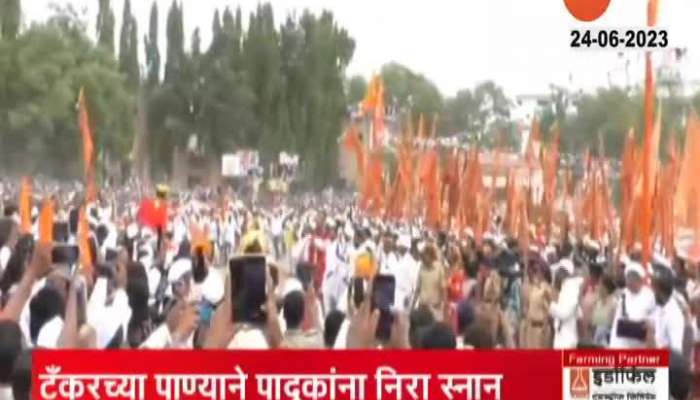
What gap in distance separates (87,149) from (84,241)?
250mm

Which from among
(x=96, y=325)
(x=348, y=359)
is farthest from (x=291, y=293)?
(x=96, y=325)

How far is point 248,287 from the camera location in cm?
443

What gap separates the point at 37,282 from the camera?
439 cm

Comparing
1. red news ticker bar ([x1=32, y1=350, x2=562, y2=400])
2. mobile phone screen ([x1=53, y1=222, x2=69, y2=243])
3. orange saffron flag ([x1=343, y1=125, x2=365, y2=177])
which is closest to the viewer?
red news ticker bar ([x1=32, y1=350, x2=562, y2=400])

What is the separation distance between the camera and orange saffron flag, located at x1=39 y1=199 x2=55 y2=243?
14.4 ft

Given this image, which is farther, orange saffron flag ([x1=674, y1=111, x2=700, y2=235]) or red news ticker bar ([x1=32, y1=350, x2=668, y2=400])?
orange saffron flag ([x1=674, y1=111, x2=700, y2=235])

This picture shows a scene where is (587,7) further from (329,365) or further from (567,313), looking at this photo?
(329,365)

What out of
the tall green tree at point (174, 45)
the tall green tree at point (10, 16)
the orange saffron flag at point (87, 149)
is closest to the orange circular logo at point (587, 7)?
the tall green tree at point (174, 45)

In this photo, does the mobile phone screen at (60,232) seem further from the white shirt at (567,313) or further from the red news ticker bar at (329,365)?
the white shirt at (567,313)

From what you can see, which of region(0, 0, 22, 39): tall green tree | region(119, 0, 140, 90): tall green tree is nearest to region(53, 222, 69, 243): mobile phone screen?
region(119, 0, 140, 90): tall green tree

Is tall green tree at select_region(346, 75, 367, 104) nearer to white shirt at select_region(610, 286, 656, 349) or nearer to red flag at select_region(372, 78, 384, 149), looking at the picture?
red flag at select_region(372, 78, 384, 149)

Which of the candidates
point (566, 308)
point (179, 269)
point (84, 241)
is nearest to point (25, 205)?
point (84, 241)

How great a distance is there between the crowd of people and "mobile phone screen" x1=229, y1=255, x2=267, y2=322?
1 cm

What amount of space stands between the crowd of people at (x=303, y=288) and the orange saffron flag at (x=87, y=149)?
0.04 metres
